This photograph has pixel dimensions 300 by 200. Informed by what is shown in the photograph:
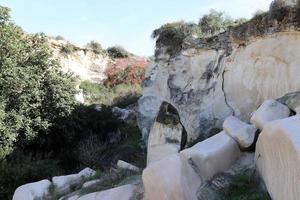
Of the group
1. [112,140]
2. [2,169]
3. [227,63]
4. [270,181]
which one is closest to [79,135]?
[112,140]

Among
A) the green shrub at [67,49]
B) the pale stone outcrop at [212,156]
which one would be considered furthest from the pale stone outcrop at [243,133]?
the green shrub at [67,49]

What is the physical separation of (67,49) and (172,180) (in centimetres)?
2212

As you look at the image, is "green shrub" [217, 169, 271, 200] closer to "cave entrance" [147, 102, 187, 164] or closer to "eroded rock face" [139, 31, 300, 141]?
"cave entrance" [147, 102, 187, 164]

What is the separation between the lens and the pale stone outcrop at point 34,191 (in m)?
9.61

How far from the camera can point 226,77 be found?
12234mm

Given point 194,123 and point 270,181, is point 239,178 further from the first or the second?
point 194,123

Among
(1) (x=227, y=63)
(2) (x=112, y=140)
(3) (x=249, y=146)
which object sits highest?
(1) (x=227, y=63)

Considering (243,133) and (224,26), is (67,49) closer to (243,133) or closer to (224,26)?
(224,26)

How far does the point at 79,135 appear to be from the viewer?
17.3m

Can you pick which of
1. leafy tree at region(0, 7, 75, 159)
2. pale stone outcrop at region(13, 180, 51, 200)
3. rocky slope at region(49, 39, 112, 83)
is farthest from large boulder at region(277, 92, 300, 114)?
rocky slope at region(49, 39, 112, 83)

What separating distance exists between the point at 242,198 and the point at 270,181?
409 mm

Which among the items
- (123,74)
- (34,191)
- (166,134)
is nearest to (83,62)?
(123,74)

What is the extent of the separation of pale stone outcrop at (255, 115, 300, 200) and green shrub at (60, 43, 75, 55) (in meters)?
22.7

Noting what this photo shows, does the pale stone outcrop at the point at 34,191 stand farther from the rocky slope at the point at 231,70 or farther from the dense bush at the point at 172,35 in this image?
the dense bush at the point at 172,35
